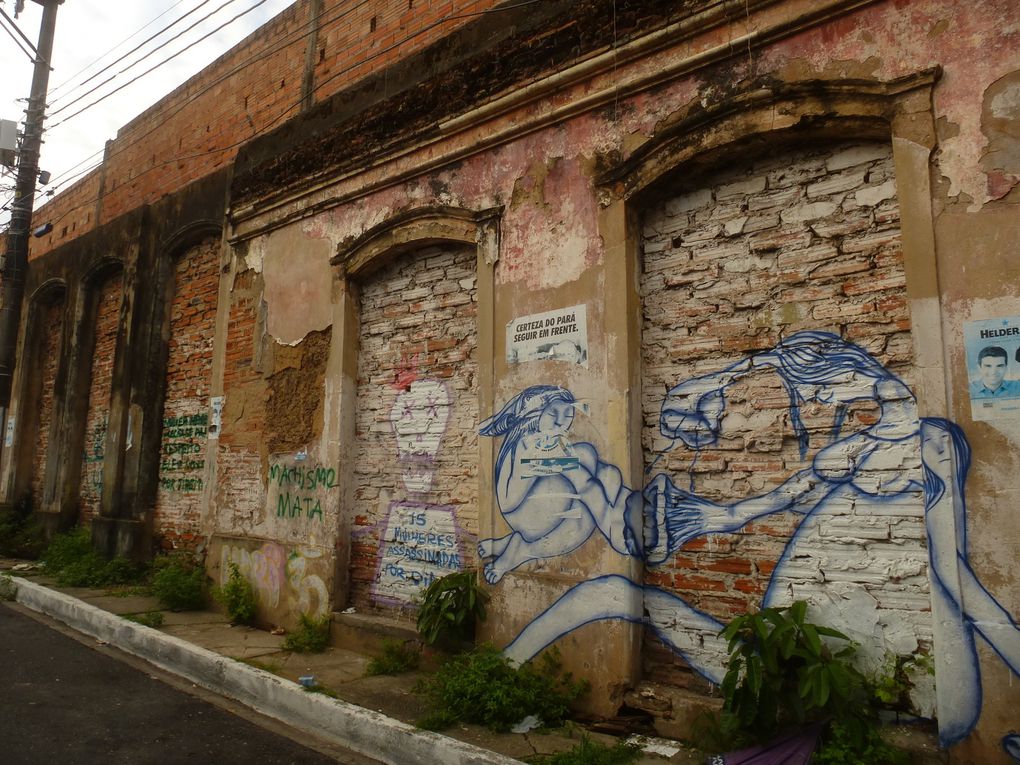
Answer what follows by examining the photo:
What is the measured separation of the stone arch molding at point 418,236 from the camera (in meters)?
5.08

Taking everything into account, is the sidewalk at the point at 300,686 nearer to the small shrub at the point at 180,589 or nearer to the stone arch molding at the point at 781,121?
the small shrub at the point at 180,589

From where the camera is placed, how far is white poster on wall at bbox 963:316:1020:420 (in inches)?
118

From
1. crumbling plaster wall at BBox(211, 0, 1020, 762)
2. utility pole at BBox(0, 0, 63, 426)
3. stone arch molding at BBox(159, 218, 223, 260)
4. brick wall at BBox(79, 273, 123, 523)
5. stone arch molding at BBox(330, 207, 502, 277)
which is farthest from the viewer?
utility pole at BBox(0, 0, 63, 426)

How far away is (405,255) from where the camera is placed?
19.6ft

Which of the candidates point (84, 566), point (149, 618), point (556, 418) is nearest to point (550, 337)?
point (556, 418)

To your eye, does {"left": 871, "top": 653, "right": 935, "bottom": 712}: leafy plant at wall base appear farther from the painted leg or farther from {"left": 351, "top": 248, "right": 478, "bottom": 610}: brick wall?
{"left": 351, "top": 248, "right": 478, "bottom": 610}: brick wall

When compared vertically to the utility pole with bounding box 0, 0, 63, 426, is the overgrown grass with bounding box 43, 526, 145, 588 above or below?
below

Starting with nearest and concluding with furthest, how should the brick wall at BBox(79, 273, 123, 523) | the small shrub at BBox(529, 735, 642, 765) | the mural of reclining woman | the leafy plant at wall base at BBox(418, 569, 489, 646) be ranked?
the small shrub at BBox(529, 735, 642, 765) → the mural of reclining woman → the leafy plant at wall base at BBox(418, 569, 489, 646) → the brick wall at BBox(79, 273, 123, 523)

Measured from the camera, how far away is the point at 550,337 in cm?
460

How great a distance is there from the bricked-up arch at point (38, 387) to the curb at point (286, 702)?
5.84 metres

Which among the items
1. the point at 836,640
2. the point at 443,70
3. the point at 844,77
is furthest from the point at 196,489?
the point at 844,77

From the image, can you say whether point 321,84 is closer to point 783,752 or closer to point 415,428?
point 415,428

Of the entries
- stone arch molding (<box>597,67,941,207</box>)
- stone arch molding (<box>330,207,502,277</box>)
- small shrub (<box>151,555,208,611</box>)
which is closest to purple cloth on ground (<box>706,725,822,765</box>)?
stone arch molding (<box>597,67,941,207</box>)

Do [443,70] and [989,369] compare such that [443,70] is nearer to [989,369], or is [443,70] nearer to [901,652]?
[989,369]
